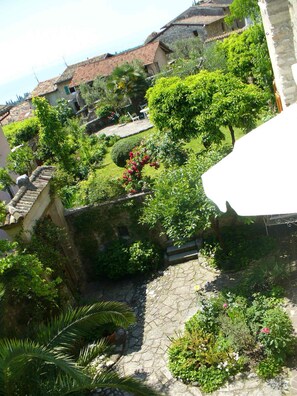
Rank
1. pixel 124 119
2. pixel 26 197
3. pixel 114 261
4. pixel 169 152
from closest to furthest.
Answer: pixel 26 197, pixel 114 261, pixel 169 152, pixel 124 119

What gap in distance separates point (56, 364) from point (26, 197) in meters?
5.78

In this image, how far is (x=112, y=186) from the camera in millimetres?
12273

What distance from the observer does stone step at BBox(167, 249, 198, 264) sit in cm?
1113

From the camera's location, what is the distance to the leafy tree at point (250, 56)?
17344mm

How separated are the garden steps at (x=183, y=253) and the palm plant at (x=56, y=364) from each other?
176 inches

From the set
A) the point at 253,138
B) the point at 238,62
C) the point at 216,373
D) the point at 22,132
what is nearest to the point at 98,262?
the point at 216,373

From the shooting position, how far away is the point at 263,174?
4.50m

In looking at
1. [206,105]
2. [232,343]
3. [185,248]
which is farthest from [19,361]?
[206,105]

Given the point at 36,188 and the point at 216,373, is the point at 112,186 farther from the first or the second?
the point at 216,373

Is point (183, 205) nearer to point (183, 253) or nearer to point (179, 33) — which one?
point (183, 253)

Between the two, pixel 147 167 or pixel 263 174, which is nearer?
pixel 263 174

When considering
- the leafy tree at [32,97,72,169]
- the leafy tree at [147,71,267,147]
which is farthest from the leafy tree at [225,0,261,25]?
the leafy tree at [32,97,72,169]

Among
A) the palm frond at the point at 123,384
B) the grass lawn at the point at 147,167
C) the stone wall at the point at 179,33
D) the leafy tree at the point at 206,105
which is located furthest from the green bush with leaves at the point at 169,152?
the stone wall at the point at 179,33

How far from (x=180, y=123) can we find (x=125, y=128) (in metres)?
18.3
